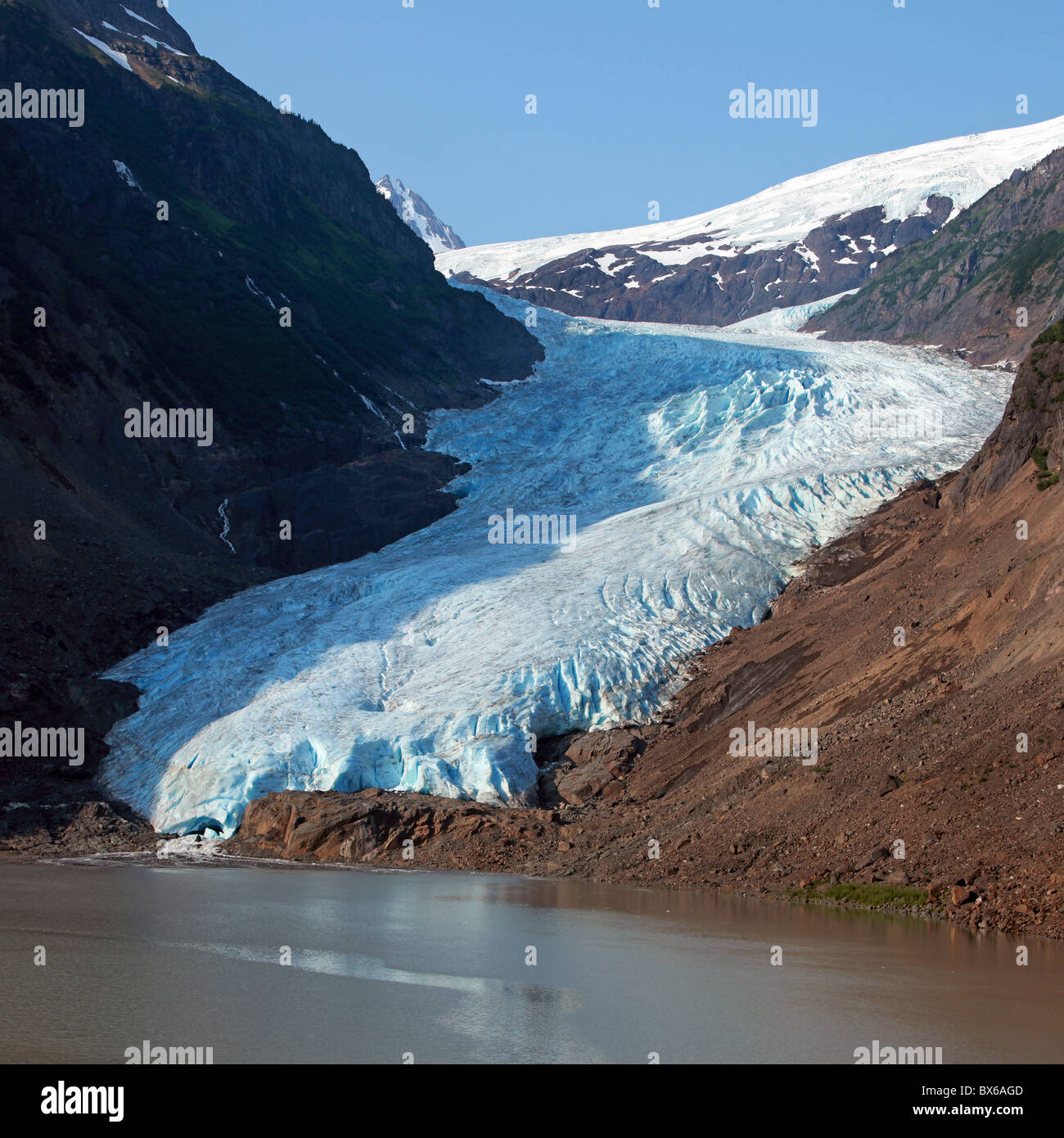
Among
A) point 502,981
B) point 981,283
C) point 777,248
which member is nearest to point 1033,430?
point 502,981

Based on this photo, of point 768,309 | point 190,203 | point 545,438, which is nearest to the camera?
point 545,438

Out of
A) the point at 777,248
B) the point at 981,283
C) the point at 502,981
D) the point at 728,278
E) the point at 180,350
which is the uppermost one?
the point at 777,248

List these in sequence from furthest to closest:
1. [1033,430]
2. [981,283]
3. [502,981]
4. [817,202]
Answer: [817,202] → [981,283] → [1033,430] → [502,981]

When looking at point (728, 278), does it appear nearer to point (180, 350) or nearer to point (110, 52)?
point (110, 52)

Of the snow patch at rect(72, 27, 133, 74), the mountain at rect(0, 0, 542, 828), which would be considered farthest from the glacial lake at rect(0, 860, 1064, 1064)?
the snow patch at rect(72, 27, 133, 74)

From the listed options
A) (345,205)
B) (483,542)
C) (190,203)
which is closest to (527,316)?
(345,205)
